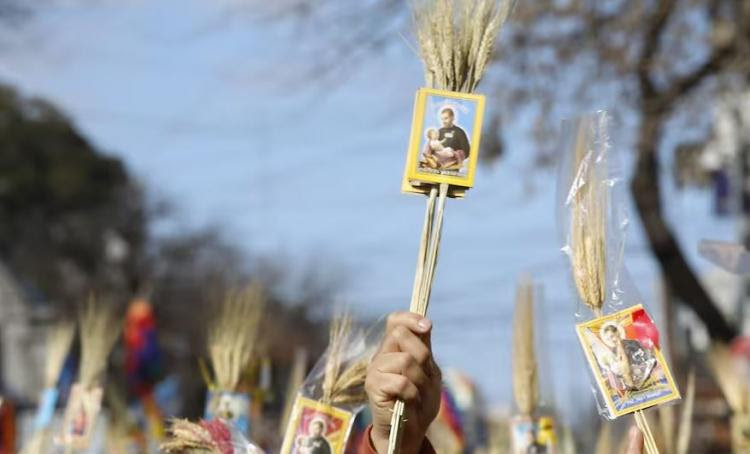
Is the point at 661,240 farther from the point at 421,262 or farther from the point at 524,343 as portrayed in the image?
the point at 421,262

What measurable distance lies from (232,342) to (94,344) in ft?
3.10

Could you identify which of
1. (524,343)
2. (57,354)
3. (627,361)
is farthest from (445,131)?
(57,354)

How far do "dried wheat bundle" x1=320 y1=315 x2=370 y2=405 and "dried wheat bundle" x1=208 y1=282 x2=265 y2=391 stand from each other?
0.75 metres

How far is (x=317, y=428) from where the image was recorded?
359 centimetres

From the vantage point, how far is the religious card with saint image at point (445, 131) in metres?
2.49

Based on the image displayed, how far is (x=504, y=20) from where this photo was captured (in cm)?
258

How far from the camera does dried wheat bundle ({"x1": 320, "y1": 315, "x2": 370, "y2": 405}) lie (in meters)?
3.61

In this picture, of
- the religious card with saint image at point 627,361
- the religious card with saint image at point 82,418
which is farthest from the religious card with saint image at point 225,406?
the religious card with saint image at point 627,361

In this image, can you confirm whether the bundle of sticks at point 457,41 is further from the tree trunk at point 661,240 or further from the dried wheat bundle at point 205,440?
the tree trunk at point 661,240

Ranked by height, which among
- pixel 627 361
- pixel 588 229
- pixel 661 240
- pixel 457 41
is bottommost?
pixel 627 361

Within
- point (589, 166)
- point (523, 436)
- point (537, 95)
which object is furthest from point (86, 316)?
point (537, 95)

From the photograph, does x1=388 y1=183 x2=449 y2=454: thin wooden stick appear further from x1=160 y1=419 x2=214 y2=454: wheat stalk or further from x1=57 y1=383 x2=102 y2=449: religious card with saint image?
x1=57 y1=383 x2=102 y2=449: religious card with saint image

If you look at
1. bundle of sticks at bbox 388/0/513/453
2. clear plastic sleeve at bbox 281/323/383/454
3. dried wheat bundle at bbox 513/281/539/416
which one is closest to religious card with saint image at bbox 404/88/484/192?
bundle of sticks at bbox 388/0/513/453

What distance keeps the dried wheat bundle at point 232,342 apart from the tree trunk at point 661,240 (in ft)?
18.0
